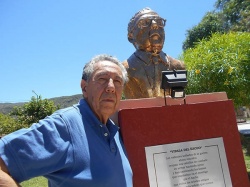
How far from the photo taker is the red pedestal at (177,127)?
2.13 metres

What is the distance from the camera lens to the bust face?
10.5 feet

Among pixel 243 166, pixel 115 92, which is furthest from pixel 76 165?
pixel 243 166

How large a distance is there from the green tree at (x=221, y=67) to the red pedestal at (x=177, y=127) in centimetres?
501

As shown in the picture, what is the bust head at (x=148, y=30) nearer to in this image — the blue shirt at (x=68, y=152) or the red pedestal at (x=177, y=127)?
the red pedestal at (x=177, y=127)

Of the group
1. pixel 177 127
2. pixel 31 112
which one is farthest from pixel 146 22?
pixel 31 112

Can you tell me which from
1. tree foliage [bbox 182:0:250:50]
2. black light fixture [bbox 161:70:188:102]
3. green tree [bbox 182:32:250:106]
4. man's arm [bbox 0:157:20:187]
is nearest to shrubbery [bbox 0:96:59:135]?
tree foliage [bbox 182:0:250:50]

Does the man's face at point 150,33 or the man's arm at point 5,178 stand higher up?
the man's face at point 150,33

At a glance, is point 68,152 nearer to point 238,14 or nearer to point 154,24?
point 154,24

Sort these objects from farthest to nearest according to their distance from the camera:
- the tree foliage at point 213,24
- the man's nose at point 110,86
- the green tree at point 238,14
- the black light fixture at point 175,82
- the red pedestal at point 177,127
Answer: the tree foliage at point 213,24
the green tree at point 238,14
the black light fixture at point 175,82
the red pedestal at point 177,127
the man's nose at point 110,86

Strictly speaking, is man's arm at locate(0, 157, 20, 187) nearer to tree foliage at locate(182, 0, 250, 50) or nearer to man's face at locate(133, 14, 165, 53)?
man's face at locate(133, 14, 165, 53)

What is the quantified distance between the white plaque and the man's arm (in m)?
1.11

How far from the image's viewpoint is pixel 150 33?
3201mm

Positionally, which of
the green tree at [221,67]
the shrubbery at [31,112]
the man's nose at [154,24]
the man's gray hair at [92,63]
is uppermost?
the shrubbery at [31,112]

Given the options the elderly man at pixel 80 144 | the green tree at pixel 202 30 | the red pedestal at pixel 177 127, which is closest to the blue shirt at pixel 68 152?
the elderly man at pixel 80 144
